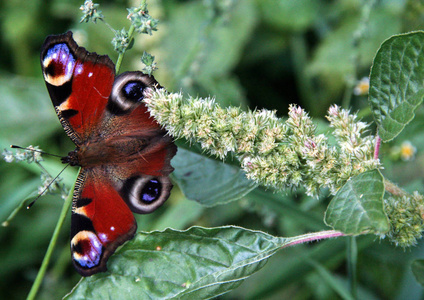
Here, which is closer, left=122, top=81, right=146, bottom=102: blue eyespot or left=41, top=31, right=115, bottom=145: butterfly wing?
left=122, top=81, right=146, bottom=102: blue eyespot

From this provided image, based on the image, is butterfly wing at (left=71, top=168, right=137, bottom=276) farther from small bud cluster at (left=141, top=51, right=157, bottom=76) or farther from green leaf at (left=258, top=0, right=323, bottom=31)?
green leaf at (left=258, top=0, right=323, bottom=31)

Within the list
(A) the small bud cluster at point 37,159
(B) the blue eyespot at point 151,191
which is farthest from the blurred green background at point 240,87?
(A) the small bud cluster at point 37,159

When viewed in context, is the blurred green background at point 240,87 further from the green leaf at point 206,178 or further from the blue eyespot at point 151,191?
the blue eyespot at point 151,191

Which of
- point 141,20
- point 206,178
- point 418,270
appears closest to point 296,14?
point 206,178

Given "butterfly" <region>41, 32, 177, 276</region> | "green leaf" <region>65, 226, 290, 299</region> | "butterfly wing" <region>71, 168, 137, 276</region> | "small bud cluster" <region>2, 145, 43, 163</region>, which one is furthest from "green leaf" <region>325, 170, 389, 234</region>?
"small bud cluster" <region>2, 145, 43, 163</region>

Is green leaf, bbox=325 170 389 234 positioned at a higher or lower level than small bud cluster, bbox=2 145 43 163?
lower

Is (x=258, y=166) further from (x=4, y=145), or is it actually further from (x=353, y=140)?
(x=4, y=145)
